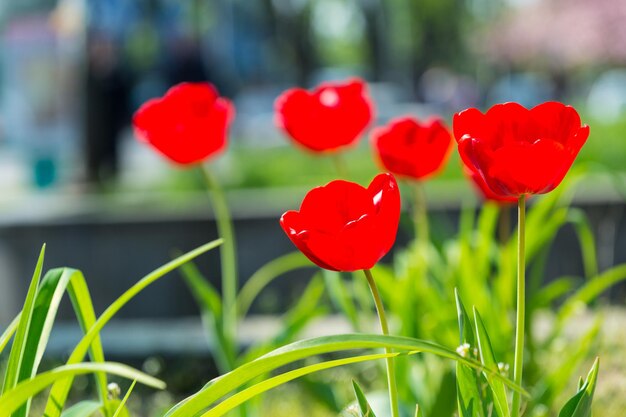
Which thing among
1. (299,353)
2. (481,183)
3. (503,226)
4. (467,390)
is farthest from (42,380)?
(503,226)

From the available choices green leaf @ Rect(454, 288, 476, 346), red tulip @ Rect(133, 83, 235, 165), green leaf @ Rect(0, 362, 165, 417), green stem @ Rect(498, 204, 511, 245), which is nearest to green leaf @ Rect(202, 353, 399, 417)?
green leaf @ Rect(0, 362, 165, 417)

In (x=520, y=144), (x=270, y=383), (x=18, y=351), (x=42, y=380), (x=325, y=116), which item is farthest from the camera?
(x=325, y=116)

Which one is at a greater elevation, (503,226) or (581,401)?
(581,401)

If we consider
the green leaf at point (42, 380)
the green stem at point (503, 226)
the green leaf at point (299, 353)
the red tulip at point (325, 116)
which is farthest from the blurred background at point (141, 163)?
the green leaf at point (42, 380)

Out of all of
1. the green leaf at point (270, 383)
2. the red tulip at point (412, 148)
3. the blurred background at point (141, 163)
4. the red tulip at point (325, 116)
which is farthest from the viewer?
the blurred background at point (141, 163)

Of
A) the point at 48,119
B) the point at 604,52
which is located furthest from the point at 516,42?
the point at 48,119

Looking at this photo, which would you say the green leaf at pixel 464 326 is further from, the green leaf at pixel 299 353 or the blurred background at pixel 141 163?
the blurred background at pixel 141 163

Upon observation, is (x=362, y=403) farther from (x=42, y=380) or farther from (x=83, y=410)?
(x=42, y=380)
